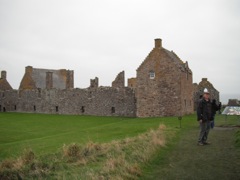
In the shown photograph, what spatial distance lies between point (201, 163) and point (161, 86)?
23335 mm

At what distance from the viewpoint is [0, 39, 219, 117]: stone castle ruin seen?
31.7 m

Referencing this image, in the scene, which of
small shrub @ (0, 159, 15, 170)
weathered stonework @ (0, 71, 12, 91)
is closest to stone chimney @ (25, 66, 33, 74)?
weathered stonework @ (0, 71, 12, 91)

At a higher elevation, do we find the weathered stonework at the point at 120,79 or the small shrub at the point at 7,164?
the weathered stonework at the point at 120,79

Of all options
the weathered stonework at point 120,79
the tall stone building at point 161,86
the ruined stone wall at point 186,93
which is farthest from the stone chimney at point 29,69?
the ruined stone wall at point 186,93

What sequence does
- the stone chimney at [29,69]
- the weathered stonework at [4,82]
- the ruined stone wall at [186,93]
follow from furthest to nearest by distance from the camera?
the weathered stonework at [4,82] → the stone chimney at [29,69] → the ruined stone wall at [186,93]

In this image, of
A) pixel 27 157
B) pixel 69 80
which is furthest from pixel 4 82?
pixel 27 157

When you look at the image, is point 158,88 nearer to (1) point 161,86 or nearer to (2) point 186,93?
(1) point 161,86

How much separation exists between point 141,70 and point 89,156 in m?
22.7

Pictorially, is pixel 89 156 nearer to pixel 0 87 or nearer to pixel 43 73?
pixel 43 73

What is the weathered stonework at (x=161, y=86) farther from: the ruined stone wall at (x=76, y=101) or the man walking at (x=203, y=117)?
the man walking at (x=203, y=117)

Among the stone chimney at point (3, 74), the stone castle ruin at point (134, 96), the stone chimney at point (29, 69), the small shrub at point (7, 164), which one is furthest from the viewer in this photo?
the stone chimney at point (3, 74)

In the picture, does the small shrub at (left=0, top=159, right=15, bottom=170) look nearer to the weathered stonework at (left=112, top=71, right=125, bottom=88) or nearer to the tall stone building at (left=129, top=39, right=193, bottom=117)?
the tall stone building at (left=129, top=39, right=193, bottom=117)

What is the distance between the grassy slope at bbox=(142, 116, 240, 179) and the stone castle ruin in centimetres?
1916

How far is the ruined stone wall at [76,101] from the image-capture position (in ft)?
125
